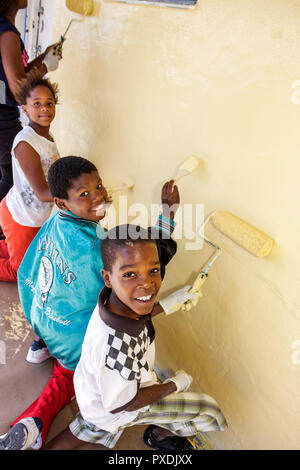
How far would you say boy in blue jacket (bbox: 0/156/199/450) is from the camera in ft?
3.77

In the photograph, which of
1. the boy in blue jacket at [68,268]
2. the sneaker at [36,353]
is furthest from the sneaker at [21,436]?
the sneaker at [36,353]

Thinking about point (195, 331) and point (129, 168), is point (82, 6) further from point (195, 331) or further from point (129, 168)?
point (195, 331)

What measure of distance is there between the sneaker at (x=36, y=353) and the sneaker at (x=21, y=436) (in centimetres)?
39

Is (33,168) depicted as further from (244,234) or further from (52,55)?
(244,234)

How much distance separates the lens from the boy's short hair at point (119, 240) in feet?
3.05

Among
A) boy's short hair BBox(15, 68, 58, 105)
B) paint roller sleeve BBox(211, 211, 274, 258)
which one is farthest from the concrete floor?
boy's short hair BBox(15, 68, 58, 105)

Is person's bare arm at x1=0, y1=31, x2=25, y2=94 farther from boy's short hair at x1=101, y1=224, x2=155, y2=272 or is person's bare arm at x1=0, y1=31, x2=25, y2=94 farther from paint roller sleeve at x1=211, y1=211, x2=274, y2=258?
paint roller sleeve at x1=211, y1=211, x2=274, y2=258

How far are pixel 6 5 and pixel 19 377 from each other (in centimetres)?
161

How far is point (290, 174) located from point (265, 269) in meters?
0.27

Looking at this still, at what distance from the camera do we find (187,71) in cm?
110

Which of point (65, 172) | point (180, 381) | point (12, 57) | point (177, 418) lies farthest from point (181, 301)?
point (12, 57)

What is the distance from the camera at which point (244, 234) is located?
0.92 metres

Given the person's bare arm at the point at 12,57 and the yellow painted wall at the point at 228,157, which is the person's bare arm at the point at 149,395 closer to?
the yellow painted wall at the point at 228,157

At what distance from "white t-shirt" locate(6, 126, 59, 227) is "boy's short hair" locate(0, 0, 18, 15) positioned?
0.50 metres
